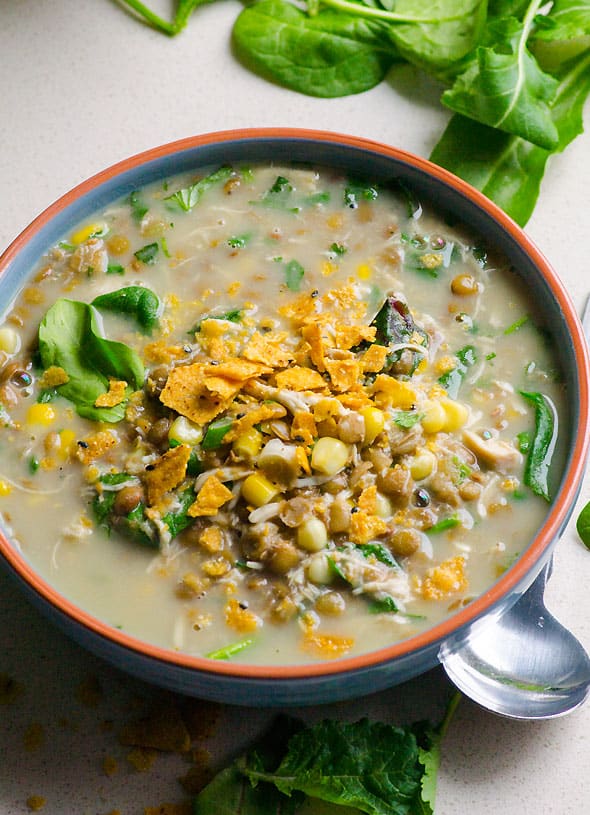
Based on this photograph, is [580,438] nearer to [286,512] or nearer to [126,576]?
[286,512]

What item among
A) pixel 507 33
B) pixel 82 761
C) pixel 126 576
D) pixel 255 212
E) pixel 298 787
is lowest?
pixel 82 761

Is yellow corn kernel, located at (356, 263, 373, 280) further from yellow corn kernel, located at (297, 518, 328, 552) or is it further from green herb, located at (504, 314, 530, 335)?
yellow corn kernel, located at (297, 518, 328, 552)

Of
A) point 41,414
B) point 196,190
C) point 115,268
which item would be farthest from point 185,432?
point 196,190

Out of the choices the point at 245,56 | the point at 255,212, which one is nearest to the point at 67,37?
the point at 245,56

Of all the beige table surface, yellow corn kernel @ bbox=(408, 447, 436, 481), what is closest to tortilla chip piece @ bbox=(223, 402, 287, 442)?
yellow corn kernel @ bbox=(408, 447, 436, 481)

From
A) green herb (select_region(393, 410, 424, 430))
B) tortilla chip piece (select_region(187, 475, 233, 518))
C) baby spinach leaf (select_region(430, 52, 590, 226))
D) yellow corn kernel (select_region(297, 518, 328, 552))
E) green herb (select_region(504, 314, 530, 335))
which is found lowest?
tortilla chip piece (select_region(187, 475, 233, 518))

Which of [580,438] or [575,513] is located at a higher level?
[580,438]

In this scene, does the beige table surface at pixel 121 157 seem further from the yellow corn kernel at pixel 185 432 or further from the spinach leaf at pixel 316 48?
the yellow corn kernel at pixel 185 432
